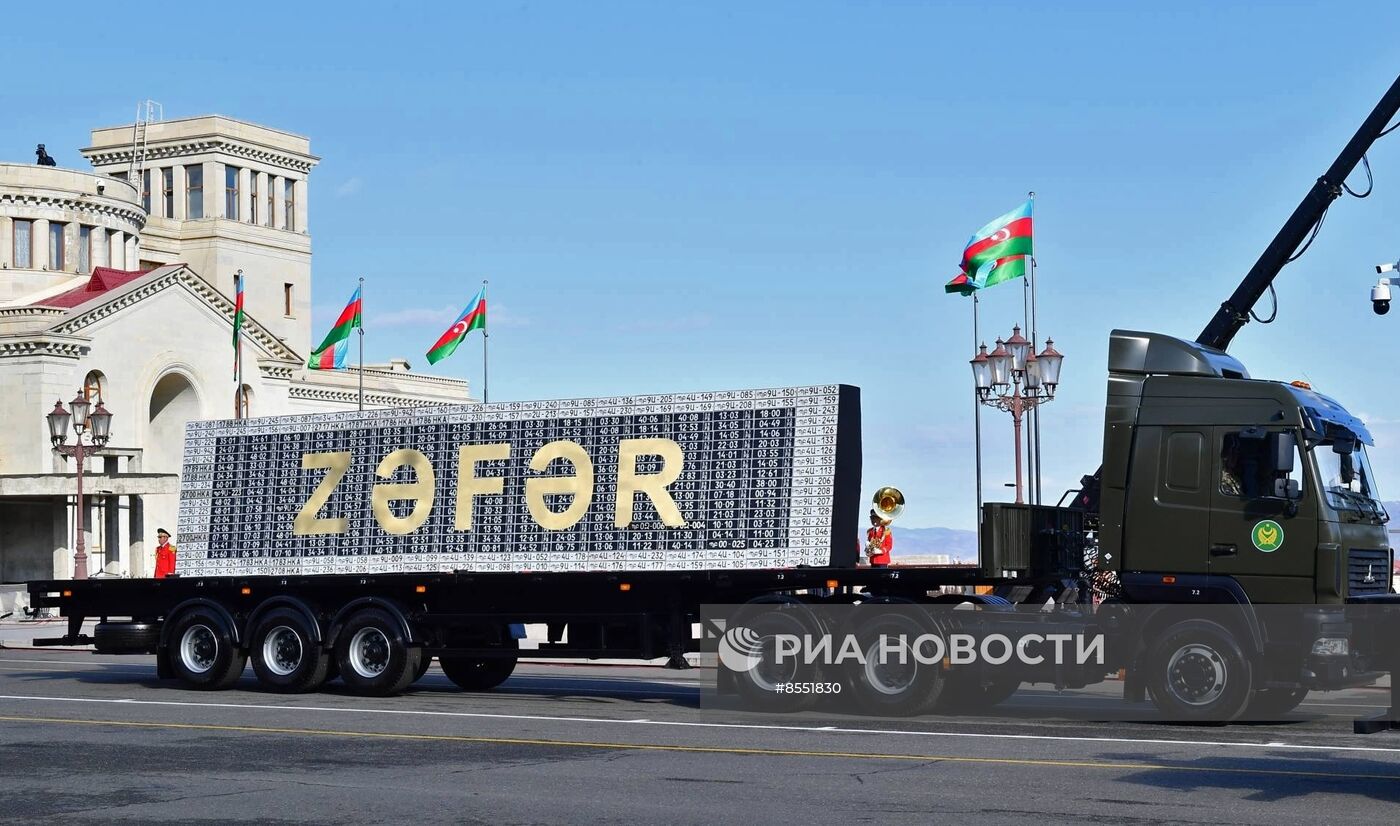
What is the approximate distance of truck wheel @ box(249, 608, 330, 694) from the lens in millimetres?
19641

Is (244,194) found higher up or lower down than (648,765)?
higher up

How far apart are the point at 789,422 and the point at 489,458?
372 cm

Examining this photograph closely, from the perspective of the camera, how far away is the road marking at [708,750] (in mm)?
12432

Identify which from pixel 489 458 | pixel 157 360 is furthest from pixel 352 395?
pixel 489 458

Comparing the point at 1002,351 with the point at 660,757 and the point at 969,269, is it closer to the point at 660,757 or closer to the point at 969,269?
the point at 969,269

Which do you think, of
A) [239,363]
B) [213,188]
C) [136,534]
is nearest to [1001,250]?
[239,363]

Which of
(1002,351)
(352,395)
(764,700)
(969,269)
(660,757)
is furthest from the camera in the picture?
(352,395)

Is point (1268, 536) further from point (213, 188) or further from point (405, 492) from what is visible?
point (213, 188)

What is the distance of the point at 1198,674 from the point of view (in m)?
15.6

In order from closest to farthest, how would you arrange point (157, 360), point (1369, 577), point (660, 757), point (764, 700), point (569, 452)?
point (660, 757) → point (1369, 577) → point (764, 700) → point (569, 452) → point (157, 360)

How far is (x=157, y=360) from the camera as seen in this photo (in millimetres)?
69375

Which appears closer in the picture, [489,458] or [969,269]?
[489,458]

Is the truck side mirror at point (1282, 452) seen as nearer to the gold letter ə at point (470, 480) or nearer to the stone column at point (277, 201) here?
the gold letter ə at point (470, 480)

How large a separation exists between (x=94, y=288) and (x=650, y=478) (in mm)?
58507
